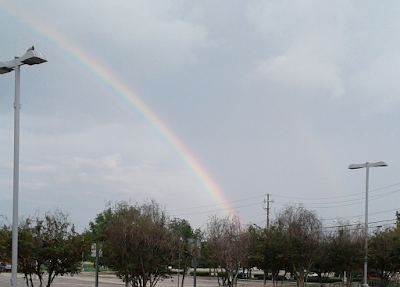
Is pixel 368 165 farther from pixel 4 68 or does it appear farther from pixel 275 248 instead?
pixel 4 68

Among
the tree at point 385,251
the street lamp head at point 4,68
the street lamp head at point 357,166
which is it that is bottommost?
the tree at point 385,251

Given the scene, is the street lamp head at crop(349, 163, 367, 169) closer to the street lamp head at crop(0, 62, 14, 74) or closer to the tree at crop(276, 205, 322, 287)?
the tree at crop(276, 205, 322, 287)

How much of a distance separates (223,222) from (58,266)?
446 inches

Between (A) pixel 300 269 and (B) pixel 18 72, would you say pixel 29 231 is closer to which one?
(B) pixel 18 72

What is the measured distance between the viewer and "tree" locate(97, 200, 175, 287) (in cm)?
1970

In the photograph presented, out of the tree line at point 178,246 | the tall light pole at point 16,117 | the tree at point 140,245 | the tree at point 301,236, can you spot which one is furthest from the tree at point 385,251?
the tall light pole at point 16,117

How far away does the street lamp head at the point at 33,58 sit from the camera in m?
12.7

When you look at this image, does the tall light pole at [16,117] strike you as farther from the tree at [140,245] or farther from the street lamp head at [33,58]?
the tree at [140,245]

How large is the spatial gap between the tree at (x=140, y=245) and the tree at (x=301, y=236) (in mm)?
10370

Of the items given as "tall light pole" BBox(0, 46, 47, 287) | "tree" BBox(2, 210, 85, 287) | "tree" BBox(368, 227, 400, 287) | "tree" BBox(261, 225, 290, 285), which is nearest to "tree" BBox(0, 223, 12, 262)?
"tree" BBox(2, 210, 85, 287)

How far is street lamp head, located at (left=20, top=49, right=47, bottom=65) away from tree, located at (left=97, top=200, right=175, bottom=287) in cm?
880

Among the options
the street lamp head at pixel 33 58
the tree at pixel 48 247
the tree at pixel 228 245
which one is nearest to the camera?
the street lamp head at pixel 33 58

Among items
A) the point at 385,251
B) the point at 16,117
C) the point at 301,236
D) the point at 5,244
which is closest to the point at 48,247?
the point at 5,244

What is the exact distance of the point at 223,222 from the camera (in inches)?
1142
